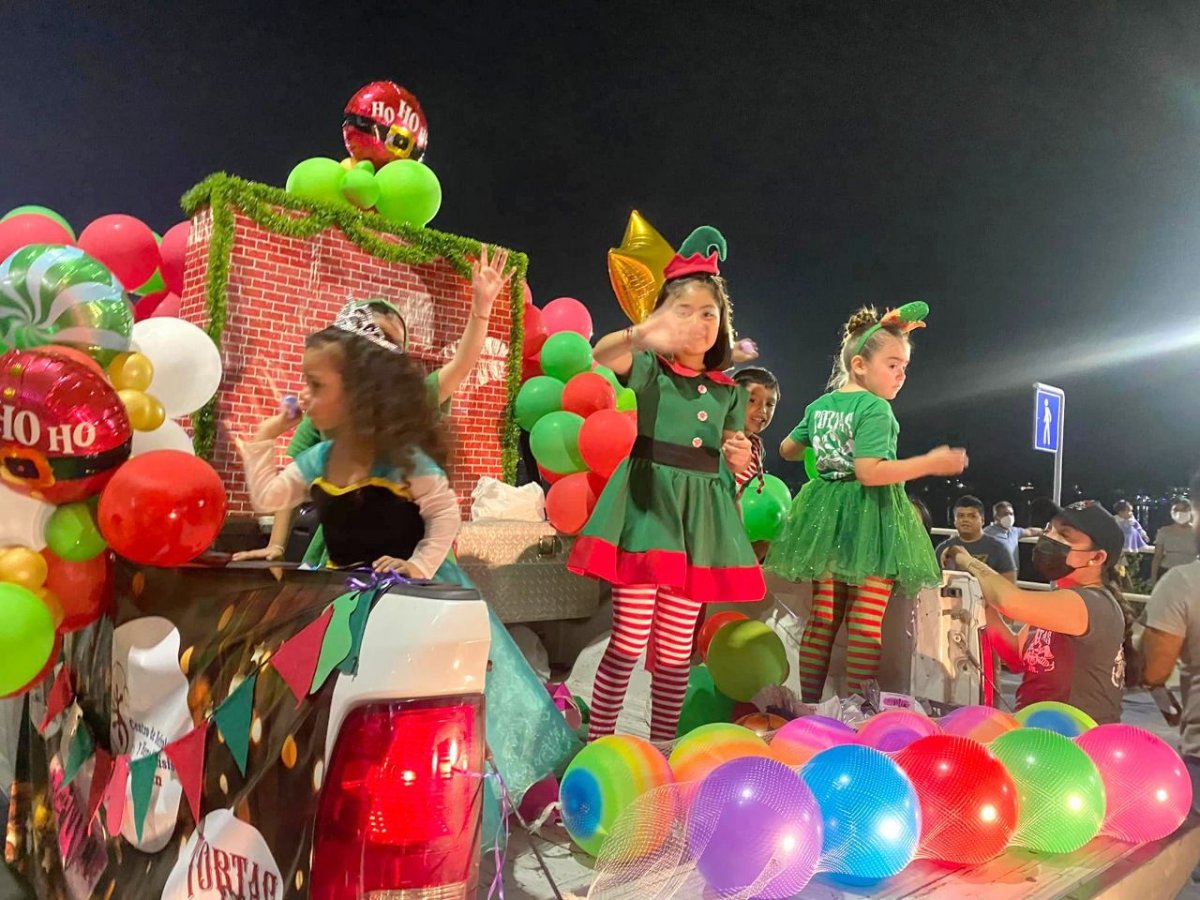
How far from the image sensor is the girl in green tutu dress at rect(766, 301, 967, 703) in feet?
11.0

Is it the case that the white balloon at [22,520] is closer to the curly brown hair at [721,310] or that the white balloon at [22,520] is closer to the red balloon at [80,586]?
the red balloon at [80,586]

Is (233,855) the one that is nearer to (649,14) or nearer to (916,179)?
(649,14)

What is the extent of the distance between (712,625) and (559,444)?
1.27 meters

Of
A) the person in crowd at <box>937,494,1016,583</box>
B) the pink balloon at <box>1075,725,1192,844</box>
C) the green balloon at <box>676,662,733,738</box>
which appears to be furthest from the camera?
the person in crowd at <box>937,494,1016,583</box>

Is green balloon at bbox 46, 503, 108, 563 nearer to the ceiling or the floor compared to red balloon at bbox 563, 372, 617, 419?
nearer to the floor

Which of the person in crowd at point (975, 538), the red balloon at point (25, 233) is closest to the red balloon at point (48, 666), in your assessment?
the red balloon at point (25, 233)

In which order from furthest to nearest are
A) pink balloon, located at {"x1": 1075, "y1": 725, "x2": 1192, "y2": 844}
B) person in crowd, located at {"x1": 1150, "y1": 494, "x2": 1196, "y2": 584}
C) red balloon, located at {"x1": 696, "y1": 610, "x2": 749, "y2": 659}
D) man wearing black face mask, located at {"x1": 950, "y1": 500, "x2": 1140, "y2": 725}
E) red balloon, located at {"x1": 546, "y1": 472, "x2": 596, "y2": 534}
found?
person in crowd, located at {"x1": 1150, "y1": 494, "x2": 1196, "y2": 584} → red balloon, located at {"x1": 546, "y1": 472, "x2": 596, "y2": 534} → red balloon, located at {"x1": 696, "y1": 610, "x2": 749, "y2": 659} → man wearing black face mask, located at {"x1": 950, "y1": 500, "x2": 1140, "y2": 725} → pink balloon, located at {"x1": 1075, "y1": 725, "x2": 1192, "y2": 844}

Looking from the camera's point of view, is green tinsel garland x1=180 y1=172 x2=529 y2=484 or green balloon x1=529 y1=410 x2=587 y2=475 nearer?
green balloon x1=529 y1=410 x2=587 y2=475

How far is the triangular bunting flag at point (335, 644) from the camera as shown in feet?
3.29

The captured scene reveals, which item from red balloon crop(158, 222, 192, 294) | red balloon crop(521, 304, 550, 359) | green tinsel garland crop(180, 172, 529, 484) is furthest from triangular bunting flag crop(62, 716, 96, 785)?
red balloon crop(521, 304, 550, 359)

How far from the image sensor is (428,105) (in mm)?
12406

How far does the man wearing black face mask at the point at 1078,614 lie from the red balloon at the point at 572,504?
172 centimetres

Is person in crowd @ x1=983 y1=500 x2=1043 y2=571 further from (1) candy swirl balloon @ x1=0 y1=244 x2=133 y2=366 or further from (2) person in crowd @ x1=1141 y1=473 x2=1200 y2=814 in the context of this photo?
(1) candy swirl balloon @ x1=0 y1=244 x2=133 y2=366

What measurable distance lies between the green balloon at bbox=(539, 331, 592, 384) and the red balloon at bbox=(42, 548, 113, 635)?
363 cm
